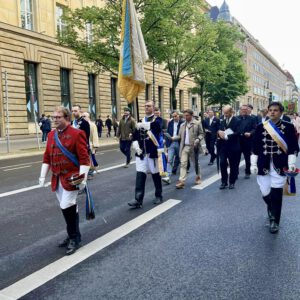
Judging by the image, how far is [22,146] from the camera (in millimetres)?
21188

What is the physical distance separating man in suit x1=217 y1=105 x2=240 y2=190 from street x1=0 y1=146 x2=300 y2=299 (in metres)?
0.96

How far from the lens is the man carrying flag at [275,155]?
4.85 m

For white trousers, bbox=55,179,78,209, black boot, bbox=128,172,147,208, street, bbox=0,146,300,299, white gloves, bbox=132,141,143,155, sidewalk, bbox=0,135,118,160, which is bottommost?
sidewalk, bbox=0,135,118,160

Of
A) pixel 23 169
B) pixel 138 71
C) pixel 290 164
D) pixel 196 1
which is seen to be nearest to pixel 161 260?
pixel 290 164

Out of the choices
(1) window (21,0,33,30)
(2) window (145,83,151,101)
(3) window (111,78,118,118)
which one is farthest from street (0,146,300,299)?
(2) window (145,83,151,101)

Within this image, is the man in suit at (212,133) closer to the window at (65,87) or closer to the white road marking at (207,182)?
the white road marking at (207,182)

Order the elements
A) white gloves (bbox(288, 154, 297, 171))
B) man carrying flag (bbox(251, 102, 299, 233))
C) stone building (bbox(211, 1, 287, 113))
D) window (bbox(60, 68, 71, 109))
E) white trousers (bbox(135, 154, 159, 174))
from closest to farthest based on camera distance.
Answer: white gloves (bbox(288, 154, 297, 171)), man carrying flag (bbox(251, 102, 299, 233)), white trousers (bbox(135, 154, 159, 174)), window (bbox(60, 68, 71, 109)), stone building (bbox(211, 1, 287, 113))

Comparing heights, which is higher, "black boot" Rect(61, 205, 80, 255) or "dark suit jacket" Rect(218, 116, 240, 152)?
"dark suit jacket" Rect(218, 116, 240, 152)

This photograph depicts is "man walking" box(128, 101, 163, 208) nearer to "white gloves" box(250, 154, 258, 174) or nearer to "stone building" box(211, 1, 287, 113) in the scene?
"white gloves" box(250, 154, 258, 174)

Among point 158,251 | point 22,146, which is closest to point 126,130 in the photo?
point 158,251

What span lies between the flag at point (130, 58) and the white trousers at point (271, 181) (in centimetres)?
306

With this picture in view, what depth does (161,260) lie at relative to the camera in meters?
3.92

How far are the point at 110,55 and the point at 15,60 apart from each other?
21.6 ft

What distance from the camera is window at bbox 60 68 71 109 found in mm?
28500
